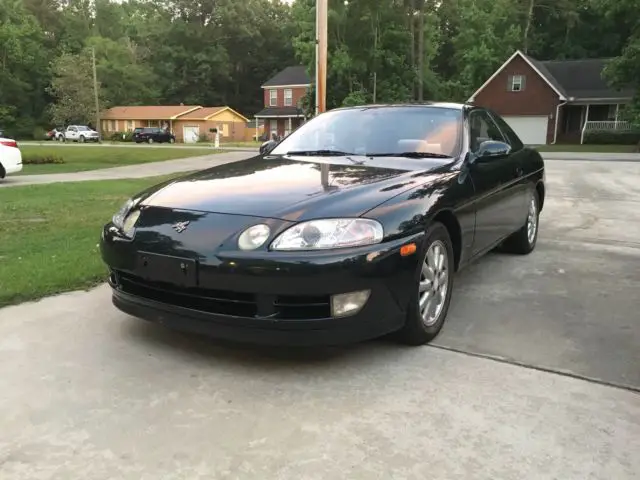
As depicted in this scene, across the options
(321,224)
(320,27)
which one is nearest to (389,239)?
(321,224)

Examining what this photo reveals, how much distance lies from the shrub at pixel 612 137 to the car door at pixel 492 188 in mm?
36636

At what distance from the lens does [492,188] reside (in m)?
4.38

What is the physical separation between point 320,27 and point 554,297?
7.53 metres

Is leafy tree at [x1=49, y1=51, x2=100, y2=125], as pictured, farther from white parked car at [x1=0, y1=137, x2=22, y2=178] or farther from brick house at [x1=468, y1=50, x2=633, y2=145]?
white parked car at [x1=0, y1=137, x2=22, y2=178]

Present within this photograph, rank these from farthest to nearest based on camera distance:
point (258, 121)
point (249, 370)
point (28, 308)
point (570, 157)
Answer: point (258, 121) → point (570, 157) → point (28, 308) → point (249, 370)

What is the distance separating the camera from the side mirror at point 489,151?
4191 millimetres

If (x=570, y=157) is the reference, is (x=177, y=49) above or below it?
above

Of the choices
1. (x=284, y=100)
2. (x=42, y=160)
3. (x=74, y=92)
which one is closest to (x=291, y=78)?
(x=284, y=100)

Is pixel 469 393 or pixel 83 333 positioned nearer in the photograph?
pixel 469 393

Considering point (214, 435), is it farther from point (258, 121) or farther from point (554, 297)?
point (258, 121)

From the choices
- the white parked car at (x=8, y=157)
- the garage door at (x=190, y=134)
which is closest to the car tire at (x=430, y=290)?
the white parked car at (x=8, y=157)

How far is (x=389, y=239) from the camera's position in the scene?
3.01 m

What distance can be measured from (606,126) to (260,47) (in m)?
46.6

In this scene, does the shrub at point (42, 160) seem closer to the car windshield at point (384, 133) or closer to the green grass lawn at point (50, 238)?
the green grass lawn at point (50, 238)
